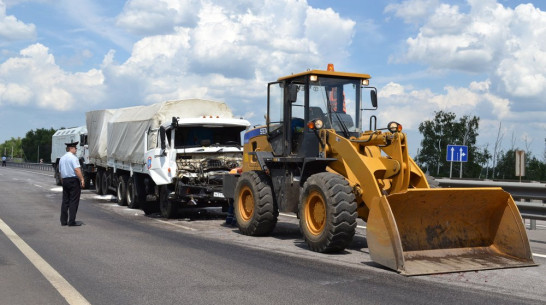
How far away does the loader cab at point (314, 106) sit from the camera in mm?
9961

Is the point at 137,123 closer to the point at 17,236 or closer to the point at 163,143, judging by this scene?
the point at 163,143

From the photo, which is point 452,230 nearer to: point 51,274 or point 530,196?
point 530,196

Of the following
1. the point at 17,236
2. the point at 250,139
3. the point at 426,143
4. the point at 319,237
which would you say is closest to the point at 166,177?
the point at 250,139

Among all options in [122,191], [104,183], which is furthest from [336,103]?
[104,183]

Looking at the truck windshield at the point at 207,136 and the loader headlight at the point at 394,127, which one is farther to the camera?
the truck windshield at the point at 207,136

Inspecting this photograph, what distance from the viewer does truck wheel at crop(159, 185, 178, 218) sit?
14.5m

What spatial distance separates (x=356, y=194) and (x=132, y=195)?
1026 cm

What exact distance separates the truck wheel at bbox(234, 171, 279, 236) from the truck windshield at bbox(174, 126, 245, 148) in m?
4.09

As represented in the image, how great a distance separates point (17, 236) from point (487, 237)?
7.77m

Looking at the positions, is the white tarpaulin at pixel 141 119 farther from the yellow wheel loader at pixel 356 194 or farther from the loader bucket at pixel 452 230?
the loader bucket at pixel 452 230

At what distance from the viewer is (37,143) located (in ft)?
546

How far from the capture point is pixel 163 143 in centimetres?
1480

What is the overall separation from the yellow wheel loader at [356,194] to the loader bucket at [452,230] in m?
0.01

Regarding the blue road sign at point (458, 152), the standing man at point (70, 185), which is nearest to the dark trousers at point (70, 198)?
the standing man at point (70, 185)
